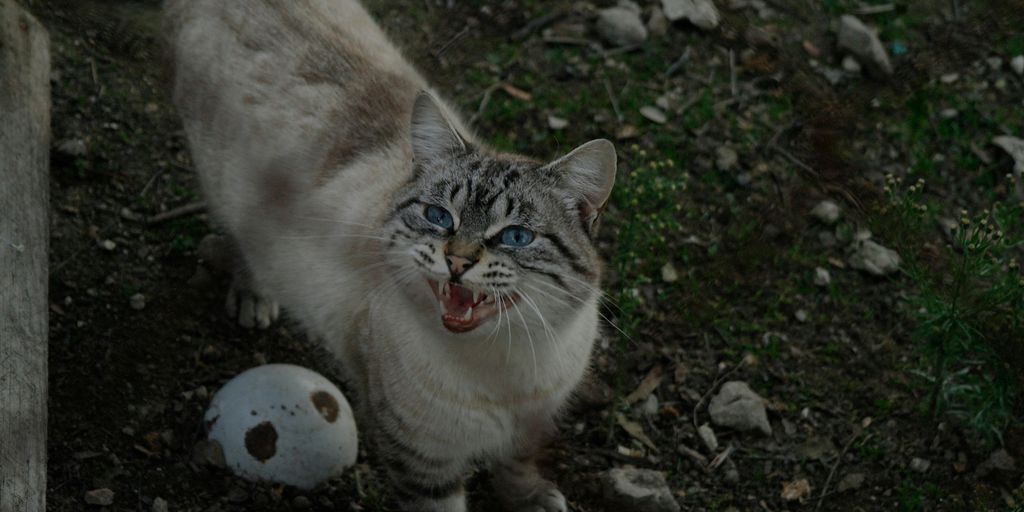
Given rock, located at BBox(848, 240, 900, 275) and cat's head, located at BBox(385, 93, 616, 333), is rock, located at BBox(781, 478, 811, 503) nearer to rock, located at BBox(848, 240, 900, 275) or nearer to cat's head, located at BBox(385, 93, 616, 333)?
rock, located at BBox(848, 240, 900, 275)

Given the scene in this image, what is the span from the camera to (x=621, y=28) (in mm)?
6156

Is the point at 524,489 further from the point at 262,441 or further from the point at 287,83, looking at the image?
the point at 287,83

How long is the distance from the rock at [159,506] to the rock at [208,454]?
0.21 m

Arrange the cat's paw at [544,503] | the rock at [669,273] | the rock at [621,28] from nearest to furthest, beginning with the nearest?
the cat's paw at [544,503]
the rock at [669,273]
the rock at [621,28]

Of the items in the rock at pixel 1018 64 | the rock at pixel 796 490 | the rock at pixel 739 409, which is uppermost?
the rock at pixel 1018 64

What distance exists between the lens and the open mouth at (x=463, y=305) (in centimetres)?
311


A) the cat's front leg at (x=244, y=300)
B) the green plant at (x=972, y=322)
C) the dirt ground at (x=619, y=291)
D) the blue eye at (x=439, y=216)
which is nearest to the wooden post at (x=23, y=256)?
the dirt ground at (x=619, y=291)

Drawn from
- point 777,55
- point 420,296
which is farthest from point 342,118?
point 777,55

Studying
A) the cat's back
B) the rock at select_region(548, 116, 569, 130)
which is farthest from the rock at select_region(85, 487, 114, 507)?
the rock at select_region(548, 116, 569, 130)

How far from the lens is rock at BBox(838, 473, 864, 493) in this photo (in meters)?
4.23

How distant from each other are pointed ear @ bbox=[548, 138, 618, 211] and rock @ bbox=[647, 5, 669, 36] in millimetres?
3150

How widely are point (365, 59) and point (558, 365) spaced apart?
146 centimetres

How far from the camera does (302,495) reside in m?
3.98

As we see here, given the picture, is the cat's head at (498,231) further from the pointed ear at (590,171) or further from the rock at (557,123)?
the rock at (557,123)
